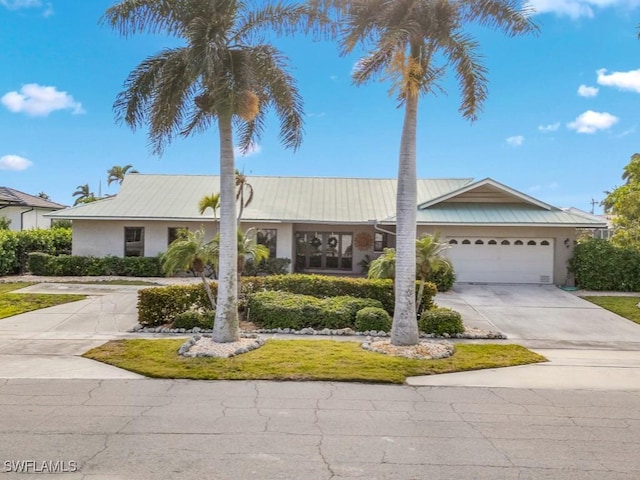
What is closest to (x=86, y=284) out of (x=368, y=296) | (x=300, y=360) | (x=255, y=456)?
(x=368, y=296)

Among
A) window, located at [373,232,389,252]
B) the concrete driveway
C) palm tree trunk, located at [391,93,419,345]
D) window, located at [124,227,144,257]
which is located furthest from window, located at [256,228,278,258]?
palm tree trunk, located at [391,93,419,345]

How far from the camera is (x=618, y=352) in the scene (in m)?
9.45

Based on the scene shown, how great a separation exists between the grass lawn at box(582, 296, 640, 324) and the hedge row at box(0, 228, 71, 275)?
23.7m

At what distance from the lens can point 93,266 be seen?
2030 centimetres

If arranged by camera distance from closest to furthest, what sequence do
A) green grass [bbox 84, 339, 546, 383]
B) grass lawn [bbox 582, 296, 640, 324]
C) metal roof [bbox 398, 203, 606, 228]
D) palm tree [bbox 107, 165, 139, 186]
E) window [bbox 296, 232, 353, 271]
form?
green grass [bbox 84, 339, 546, 383], grass lawn [bbox 582, 296, 640, 324], metal roof [bbox 398, 203, 606, 228], window [bbox 296, 232, 353, 271], palm tree [bbox 107, 165, 139, 186]

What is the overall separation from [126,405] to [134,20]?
7.08m

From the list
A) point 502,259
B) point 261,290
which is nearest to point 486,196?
point 502,259

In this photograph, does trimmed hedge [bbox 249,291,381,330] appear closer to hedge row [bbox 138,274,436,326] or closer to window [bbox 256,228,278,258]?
hedge row [bbox 138,274,436,326]

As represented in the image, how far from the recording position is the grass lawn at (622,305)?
43.5 feet

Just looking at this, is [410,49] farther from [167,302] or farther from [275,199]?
[275,199]

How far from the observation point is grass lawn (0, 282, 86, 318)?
41.8ft

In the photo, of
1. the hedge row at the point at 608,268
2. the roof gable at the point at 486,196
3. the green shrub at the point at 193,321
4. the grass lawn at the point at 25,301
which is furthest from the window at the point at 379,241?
the grass lawn at the point at 25,301

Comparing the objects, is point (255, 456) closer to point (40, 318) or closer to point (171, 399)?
point (171, 399)

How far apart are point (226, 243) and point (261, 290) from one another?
418cm
